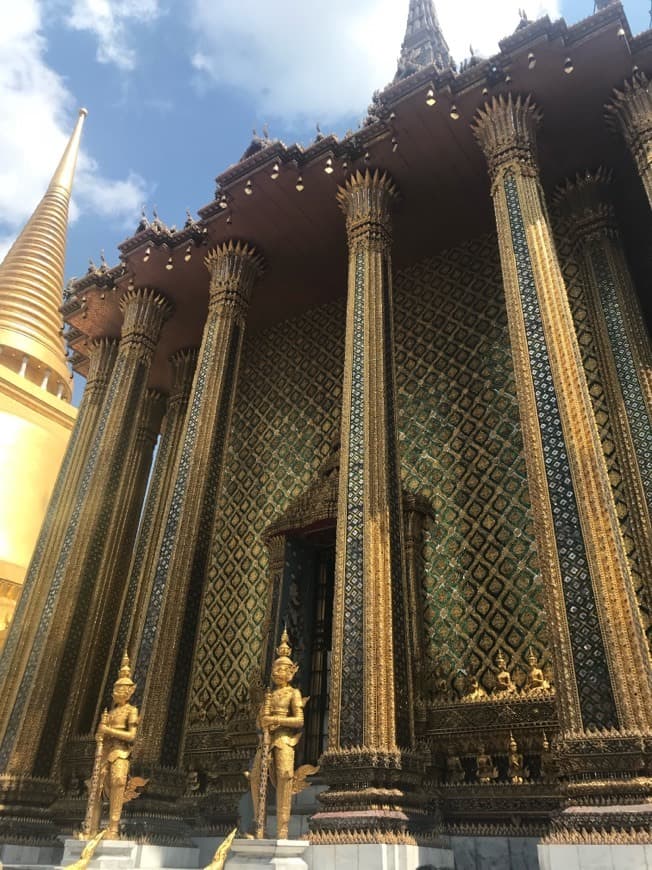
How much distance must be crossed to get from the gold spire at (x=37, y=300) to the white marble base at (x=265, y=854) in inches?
803

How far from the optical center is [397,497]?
24.0 ft

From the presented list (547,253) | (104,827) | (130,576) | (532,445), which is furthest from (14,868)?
(547,253)

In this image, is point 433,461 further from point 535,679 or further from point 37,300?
point 37,300

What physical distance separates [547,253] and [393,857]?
571cm

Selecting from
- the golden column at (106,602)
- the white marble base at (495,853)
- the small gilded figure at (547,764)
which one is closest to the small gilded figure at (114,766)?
the golden column at (106,602)

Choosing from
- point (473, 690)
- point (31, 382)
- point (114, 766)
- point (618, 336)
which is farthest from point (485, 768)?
point (31, 382)

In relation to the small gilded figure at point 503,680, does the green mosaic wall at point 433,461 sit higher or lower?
higher

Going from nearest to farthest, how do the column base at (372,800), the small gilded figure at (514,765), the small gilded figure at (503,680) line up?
the column base at (372,800) → the small gilded figure at (514,765) → the small gilded figure at (503,680)

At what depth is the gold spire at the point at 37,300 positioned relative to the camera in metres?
23.0

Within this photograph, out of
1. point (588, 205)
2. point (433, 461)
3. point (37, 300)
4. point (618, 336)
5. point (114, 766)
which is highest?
point (37, 300)

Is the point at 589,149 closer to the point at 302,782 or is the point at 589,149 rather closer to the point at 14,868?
the point at 302,782

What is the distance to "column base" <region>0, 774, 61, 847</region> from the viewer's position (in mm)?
7883

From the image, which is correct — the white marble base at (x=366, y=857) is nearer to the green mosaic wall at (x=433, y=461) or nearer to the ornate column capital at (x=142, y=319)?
the green mosaic wall at (x=433, y=461)

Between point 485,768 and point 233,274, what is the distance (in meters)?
7.48
